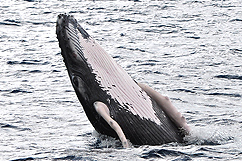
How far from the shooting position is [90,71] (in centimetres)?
1173

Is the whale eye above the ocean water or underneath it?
above

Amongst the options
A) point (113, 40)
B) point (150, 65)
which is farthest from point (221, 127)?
point (113, 40)

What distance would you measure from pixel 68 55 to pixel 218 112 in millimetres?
4835

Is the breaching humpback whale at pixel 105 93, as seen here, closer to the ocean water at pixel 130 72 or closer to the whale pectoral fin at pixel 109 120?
the whale pectoral fin at pixel 109 120

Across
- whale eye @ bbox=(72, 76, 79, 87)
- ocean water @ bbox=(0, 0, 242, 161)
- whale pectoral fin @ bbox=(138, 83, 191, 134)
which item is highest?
whale eye @ bbox=(72, 76, 79, 87)

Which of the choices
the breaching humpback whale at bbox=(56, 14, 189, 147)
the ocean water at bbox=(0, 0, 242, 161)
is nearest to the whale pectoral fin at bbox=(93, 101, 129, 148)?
the breaching humpback whale at bbox=(56, 14, 189, 147)

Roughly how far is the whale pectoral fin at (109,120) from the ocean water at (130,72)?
8.6 inches

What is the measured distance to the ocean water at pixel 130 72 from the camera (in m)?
11.9

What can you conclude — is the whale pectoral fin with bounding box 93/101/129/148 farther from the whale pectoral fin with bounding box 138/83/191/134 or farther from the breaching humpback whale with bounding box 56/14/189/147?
the whale pectoral fin with bounding box 138/83/191/134

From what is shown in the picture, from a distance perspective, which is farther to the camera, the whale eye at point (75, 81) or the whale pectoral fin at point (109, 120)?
the whale eye at point (75, 81)

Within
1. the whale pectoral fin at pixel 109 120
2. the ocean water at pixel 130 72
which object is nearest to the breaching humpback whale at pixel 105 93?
the whale pectoral fin at pixel 109 120

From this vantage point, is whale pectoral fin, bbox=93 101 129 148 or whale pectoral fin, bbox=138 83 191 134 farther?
whale pectoral fin, bbox=138 83 191 134

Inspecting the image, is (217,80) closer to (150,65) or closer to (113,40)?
(150,65)

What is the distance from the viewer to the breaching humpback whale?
37.9ft
